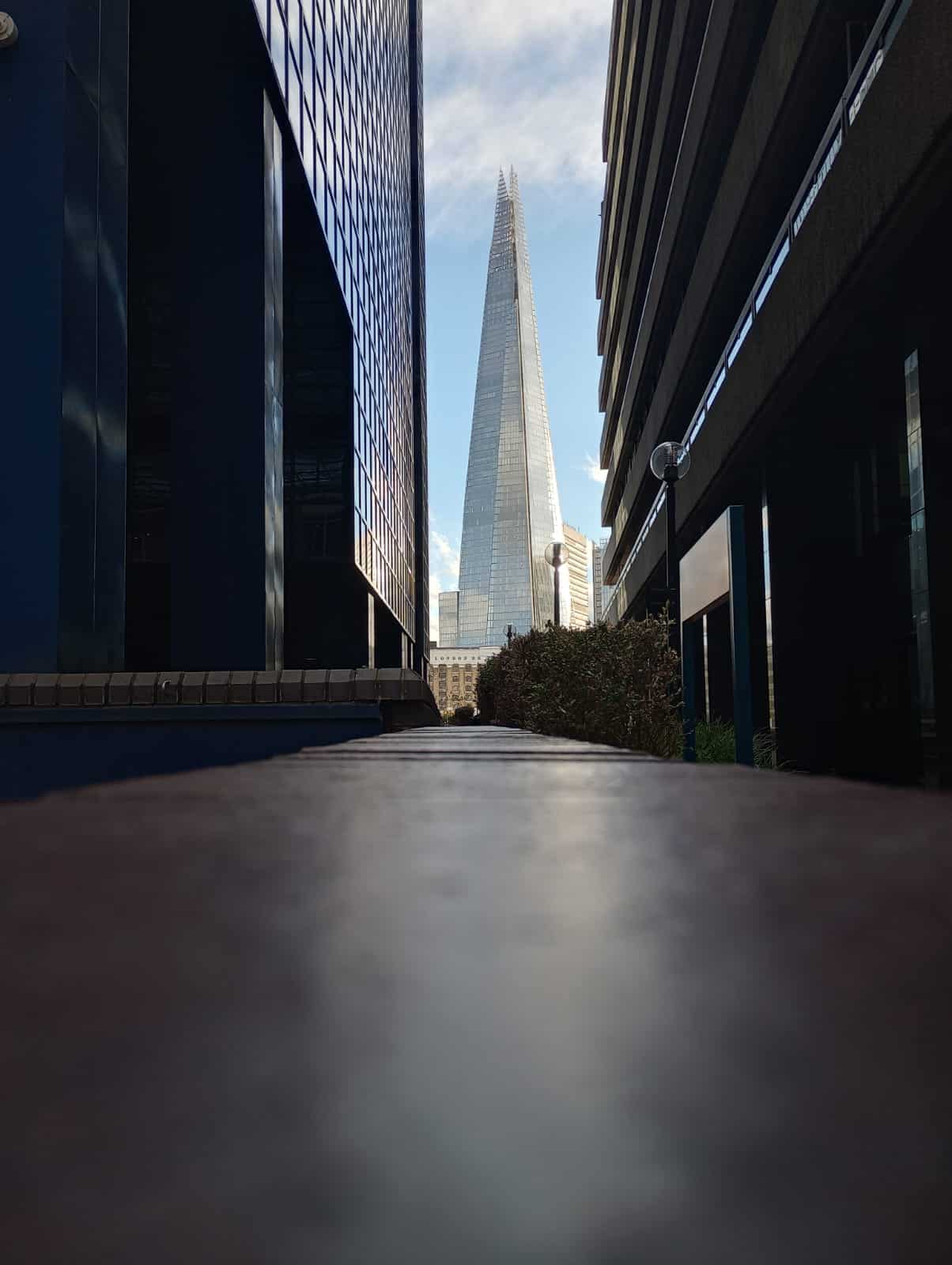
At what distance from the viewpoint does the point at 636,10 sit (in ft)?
86.1

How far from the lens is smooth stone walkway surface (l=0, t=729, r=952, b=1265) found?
0.88 ft

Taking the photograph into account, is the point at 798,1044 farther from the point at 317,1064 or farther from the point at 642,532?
the point at 642,532

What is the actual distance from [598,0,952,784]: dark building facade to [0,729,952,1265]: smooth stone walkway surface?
28.5 feet

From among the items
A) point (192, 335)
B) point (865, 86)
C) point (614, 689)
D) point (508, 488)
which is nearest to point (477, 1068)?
point (614, 689)

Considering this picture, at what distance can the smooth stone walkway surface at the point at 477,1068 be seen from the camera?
0.88 ft

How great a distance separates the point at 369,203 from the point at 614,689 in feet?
85.9

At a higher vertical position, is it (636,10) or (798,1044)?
(636,10)

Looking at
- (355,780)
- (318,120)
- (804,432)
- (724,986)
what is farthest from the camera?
(318,120)

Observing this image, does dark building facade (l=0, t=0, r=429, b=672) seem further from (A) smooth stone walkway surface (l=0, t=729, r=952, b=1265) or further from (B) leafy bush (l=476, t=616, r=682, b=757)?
(A) smooth stone walkway surface (l=0, t=729, r=952, b=1265)

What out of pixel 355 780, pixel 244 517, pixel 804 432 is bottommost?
pixel 355 780

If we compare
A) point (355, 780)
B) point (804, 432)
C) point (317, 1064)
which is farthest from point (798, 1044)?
point (804, 432)

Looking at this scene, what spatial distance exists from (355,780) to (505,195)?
19680 cm

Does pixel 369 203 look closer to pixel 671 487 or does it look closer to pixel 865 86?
pixel 671 487

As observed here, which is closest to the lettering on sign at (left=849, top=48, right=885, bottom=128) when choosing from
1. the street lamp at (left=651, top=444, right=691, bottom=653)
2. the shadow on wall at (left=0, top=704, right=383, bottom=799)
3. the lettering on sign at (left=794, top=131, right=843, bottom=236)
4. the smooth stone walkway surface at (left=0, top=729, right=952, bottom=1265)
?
the lettering on sign at (left=794, top=131, right=843, bottom=236)
